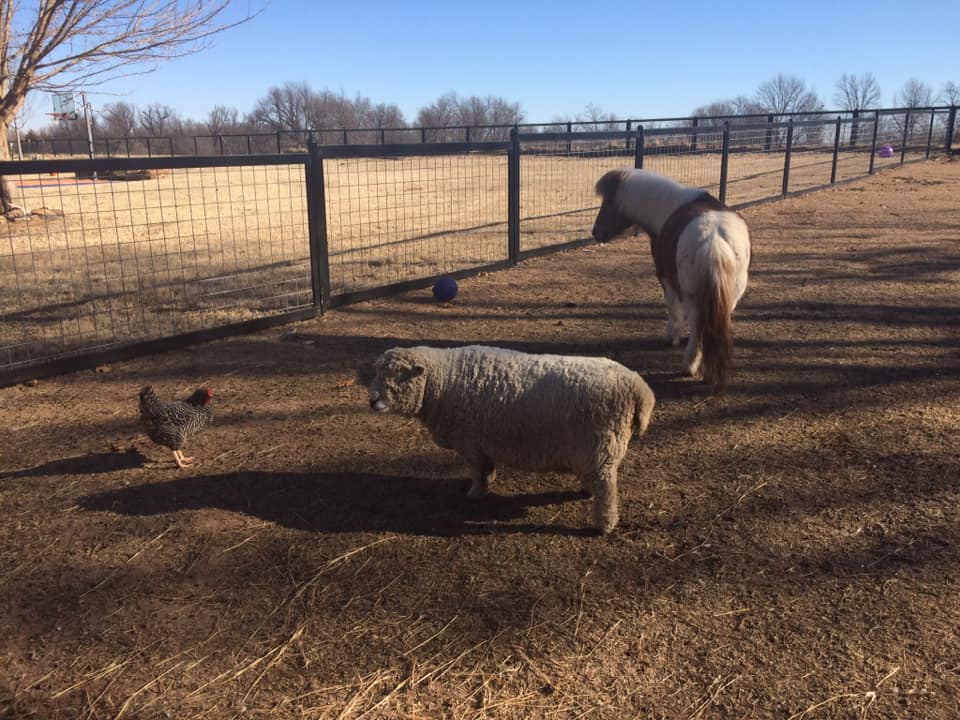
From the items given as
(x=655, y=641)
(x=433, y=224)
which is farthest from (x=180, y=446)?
(x=433, y=224)

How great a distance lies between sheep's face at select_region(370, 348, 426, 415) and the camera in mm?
3260

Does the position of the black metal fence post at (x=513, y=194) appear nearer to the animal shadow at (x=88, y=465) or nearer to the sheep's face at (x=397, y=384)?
the animal shadow at (x=88, y=465)

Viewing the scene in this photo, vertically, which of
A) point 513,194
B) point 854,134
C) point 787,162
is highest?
point 854,134

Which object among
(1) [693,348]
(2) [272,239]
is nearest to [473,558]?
(1) [693,348]

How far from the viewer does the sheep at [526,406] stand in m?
3.13

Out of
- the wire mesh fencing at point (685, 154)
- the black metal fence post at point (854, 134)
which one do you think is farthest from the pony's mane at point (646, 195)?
the black metal fence post at point (854, 134)

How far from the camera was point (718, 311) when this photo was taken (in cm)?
451

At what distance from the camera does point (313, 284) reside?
7.12m

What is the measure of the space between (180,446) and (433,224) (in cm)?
924

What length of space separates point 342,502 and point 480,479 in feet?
2.27

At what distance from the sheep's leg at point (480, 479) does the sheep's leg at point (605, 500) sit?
582 millimetres

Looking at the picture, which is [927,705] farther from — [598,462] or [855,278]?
[855,278]

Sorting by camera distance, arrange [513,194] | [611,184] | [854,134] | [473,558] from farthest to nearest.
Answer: [854,134], [513,194], [611,184], [473,558]

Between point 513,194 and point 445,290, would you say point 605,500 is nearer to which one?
point 445,290
